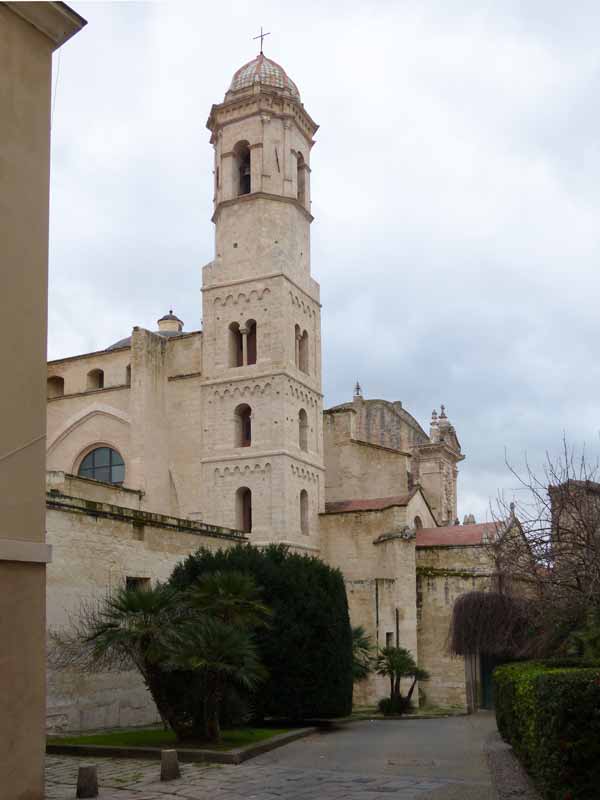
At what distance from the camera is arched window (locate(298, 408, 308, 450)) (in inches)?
1446

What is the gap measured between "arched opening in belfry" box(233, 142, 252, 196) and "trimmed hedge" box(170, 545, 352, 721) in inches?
851

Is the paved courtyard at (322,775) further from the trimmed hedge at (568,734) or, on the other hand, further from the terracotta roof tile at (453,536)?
the terracotta roof tile at (453,536)

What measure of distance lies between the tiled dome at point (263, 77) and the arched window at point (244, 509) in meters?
16.4

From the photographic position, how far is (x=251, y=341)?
120 feet

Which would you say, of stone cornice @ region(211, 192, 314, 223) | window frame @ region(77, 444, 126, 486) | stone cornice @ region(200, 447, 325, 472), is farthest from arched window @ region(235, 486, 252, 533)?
stone cornice @ region(211, 192, 314, 223)

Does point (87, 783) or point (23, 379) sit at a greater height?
point (23, 379)

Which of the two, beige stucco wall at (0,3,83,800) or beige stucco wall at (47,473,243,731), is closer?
beige stucco wall at (0,3,83,800)

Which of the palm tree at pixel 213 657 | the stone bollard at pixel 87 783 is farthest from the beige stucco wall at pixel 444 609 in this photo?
the stone bollard at pixel 87 783

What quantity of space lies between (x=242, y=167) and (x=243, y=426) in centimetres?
1089

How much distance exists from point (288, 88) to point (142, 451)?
53.0 ft

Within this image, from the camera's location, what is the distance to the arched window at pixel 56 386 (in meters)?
40.5

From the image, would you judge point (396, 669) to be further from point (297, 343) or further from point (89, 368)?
point (89, 368)

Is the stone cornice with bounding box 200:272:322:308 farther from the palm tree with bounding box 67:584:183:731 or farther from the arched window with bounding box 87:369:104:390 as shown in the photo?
the palm tree with bounding box 67:584:183:731

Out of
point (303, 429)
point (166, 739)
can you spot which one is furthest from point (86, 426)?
point (166, 739)
